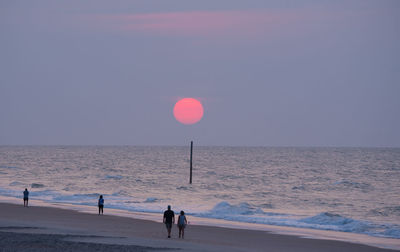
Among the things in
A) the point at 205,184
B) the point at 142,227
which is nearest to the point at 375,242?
the point at 142,227

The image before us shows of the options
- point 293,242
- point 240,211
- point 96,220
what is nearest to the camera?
point 293,242

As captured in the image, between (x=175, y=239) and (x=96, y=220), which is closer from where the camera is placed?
(x=175, y=239)

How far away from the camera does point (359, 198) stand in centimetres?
5972

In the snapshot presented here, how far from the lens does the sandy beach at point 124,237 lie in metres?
23.7

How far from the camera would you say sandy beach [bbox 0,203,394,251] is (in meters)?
23.7

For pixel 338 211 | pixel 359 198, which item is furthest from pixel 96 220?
pixel 359 198

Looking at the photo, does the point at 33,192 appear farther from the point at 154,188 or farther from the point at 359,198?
the point at 359,198

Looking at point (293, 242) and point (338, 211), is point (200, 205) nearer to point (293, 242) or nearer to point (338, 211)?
point (338, 211)

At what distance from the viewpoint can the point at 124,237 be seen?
27.3 meters

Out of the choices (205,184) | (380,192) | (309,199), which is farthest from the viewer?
(205,184)

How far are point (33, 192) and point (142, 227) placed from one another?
31.0 meters

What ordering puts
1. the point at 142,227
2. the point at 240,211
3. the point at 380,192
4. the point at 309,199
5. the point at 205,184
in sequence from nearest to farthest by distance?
1. the point at 142,227
2. the point at 240,211
3. the point at 309,199
4. the point at 380,192
5. the point at 205,184

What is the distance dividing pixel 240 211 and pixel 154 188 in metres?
26.9

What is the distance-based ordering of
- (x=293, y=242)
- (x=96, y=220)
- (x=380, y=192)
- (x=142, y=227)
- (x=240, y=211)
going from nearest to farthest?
1. (x=293, y=242)
2. (x=142, y=227)
3. (x=96, y=220)
4. (x=240, y=211)
5. (x=380, y=192)
